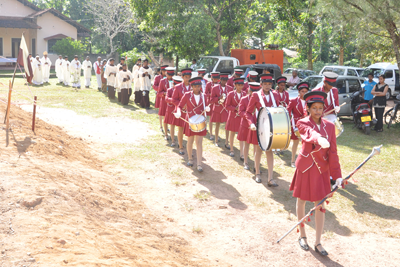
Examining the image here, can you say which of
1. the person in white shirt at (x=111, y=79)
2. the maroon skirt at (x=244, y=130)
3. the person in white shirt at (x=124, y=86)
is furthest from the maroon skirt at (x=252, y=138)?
the person in white shirt at (x=111, y=79)

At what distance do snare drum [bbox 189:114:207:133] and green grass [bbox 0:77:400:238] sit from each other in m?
1.00

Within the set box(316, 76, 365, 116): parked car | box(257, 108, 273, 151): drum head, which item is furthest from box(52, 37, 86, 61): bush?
box(257, 108, 273, 151): drum head

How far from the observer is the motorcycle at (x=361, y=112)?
511 inches

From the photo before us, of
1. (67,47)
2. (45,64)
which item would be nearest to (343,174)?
(45,64)

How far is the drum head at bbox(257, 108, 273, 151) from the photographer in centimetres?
700

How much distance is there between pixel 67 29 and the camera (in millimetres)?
34219

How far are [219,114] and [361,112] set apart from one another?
5.32 meters

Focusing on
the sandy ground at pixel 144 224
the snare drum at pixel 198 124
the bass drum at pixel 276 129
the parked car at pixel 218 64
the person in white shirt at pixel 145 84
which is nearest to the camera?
the sandy ground at pixel 144 224

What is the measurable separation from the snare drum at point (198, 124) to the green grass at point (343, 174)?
3.29ft

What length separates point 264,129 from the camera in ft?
23.7

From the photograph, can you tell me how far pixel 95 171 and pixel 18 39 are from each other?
2820 cm

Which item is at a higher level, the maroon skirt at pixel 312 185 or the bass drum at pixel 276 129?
the bass drum at pixel 276 129

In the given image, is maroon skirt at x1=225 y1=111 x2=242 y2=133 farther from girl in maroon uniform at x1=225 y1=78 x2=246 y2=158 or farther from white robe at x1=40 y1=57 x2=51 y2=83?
white robe at x1=40 y1=57 x2=51 y2=83

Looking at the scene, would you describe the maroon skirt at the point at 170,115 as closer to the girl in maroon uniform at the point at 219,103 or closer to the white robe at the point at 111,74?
the girl in maroon uniform at the point at 219,103
